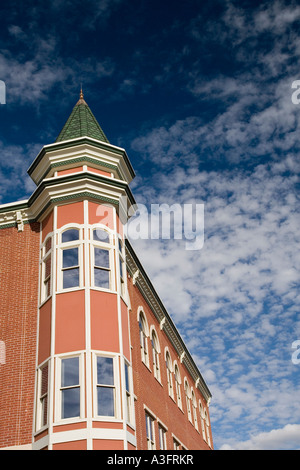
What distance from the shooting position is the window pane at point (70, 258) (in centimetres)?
1619

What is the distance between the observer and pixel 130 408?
1541 cm

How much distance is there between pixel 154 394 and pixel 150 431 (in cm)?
177

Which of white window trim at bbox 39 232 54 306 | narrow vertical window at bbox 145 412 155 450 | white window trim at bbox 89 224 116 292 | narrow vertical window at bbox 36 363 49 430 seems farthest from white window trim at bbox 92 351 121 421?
narrow vertical window at bbox 145 412 155 450

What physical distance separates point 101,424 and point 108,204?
7.41 m

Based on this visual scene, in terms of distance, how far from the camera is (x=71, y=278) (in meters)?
16.0

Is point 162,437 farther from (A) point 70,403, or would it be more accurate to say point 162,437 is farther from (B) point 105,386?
(A) point 70,403

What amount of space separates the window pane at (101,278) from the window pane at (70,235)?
135 cm

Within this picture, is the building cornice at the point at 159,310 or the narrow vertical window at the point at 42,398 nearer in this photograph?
the narrow vertical window at the point at 42,398

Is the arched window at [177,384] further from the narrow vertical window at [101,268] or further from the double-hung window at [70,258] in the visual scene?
the double-hung window at [70,258]

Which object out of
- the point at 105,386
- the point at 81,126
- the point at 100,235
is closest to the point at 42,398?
the point at 105,386

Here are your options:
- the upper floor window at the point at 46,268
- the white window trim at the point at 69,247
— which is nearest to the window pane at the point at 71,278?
the white window trim at the point at 69,247

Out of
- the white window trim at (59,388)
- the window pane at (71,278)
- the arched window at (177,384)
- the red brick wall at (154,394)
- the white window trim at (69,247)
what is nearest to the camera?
the white window trim at (59,388)

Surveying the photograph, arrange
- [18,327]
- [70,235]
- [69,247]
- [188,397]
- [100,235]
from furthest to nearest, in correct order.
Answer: [188,397] → [100,235] → [70,235] → [69,247] → [18,327]
